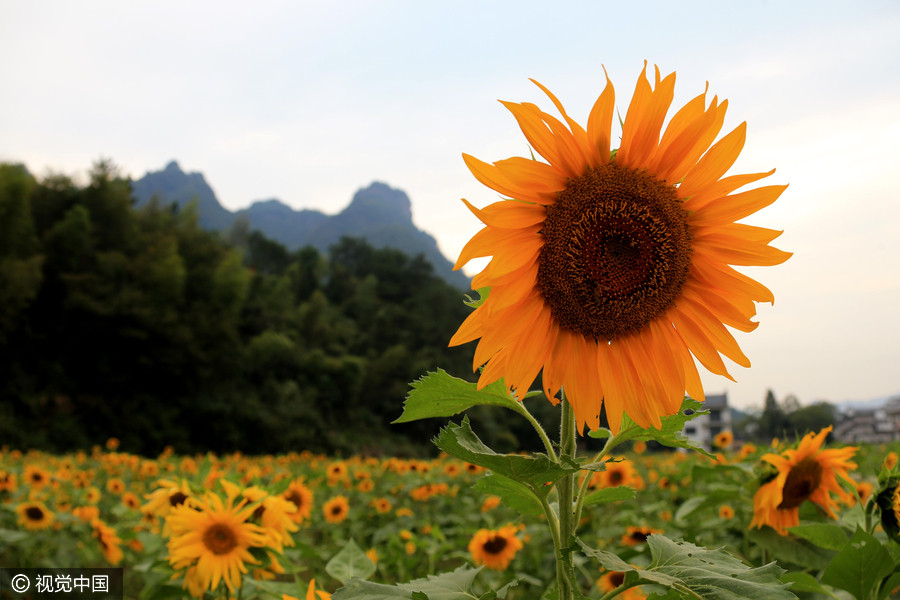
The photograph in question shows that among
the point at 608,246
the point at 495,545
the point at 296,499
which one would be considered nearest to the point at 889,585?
the point at 608,246

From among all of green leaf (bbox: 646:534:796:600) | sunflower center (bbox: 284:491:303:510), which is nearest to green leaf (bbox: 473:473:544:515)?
green leaf (bbox: 646:534:796:600)

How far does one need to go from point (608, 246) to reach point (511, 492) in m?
0.49

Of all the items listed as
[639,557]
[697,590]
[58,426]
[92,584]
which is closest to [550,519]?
[697,590]

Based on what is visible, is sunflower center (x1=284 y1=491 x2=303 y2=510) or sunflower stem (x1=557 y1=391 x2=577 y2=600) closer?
sunflower stem (x1=557 y1=391 x2=577 y2=600)

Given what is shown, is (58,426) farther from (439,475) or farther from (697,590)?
(697,590)

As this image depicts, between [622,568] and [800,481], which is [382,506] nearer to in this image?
[800,481]

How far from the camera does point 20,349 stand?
861 inches

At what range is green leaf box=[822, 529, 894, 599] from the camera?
3.99 feet

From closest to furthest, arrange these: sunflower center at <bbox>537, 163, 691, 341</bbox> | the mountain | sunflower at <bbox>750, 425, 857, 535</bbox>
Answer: sunflower center at <bbox>537, 163, 691, 341</bbox> < sunflower at <bbox>750, 425, 857, 535</bbox> < the mountain

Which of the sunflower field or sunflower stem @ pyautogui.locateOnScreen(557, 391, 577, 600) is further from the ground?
sunflower stem @ pyautogui.locateOnScreen(557, 391, 577, 600)

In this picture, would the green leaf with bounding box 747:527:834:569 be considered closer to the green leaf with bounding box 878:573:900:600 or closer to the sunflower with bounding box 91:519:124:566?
the green leaf with bounding box 878:573:900:600

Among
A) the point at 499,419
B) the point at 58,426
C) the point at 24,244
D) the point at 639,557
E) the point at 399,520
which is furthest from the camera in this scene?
the point at 499,419

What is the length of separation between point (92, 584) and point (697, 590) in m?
3.23

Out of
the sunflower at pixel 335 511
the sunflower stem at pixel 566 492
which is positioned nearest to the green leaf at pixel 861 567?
the sunflower stem at pixel 566 492
